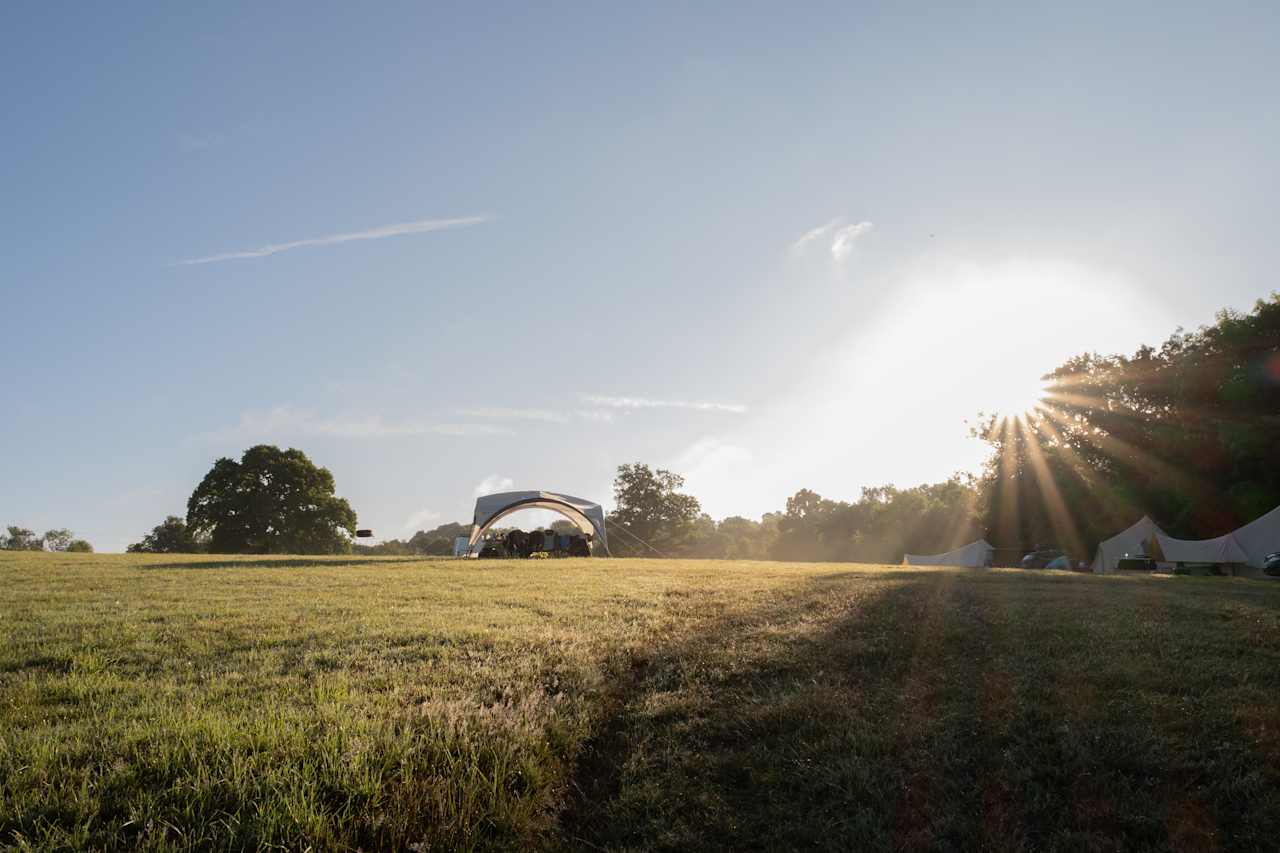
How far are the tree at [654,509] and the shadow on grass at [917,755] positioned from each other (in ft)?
248

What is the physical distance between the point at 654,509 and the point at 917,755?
7943 centimetres

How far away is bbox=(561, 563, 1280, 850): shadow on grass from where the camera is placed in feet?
9.78

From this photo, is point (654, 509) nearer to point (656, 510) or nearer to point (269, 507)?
point (656, 510)

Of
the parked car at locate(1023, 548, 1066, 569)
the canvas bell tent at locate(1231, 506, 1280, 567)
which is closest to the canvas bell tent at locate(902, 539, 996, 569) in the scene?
the parked car at locate(1023, 548, 1066, 569)

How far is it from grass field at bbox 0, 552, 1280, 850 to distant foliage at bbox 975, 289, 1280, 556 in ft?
116

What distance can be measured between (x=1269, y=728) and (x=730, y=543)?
140m

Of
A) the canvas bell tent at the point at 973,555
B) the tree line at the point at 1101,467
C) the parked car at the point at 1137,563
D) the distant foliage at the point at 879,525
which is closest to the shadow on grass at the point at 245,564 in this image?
the tree line at the point at 1101,467

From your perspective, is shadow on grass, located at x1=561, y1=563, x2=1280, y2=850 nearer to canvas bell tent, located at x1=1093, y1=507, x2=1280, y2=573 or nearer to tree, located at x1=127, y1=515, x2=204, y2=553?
canvas bell tent, located at x1=1093, y1=507, x2=1280, y2=573

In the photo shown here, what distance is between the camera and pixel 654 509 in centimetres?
8256

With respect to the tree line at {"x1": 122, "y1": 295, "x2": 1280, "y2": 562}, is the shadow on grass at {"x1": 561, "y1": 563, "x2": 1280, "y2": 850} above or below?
below

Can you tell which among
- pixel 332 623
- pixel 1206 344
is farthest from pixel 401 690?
pixel 1206 344

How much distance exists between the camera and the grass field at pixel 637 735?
2.88 meters

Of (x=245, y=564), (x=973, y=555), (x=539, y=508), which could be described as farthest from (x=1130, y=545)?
(x=245, y=564)

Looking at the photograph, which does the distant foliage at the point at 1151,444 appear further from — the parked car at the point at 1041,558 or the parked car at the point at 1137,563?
the parked car at the point at 1137,563
